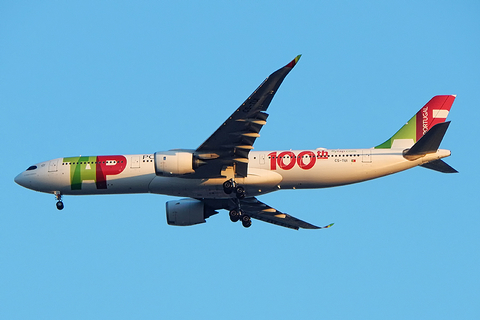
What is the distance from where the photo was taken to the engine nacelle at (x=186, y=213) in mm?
39938

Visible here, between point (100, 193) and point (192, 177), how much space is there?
6.25m

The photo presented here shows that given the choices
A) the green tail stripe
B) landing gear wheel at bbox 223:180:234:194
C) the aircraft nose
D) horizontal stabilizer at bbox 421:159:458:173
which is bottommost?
landing gear wheel at bbox 223:180:234:194

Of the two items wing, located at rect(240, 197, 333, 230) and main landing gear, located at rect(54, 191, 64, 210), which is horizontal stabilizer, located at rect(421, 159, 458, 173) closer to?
wing, located at rect(240, 197, 333, 230)

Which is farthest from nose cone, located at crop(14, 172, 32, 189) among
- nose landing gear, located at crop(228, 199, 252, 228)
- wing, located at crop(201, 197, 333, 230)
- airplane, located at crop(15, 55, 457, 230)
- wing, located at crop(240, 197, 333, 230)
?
wing, located at crop(240, 197, 333, 230)

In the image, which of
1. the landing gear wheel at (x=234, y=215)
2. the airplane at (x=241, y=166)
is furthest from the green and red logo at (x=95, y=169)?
the landing gear wheel at (x=234, y=215)

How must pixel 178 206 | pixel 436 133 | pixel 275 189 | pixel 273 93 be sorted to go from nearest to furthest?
1. pixel 273 93
2. pixel 436 133
3. pixel 275 189
4. pixel 178 206

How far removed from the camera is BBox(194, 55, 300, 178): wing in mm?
29734

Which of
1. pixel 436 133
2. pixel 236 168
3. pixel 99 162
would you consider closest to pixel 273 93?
pixel 236 168

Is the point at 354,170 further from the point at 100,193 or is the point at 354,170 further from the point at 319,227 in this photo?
the point at 100,193

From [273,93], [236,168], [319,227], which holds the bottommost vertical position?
[319,227]

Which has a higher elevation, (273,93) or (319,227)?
(273,93)

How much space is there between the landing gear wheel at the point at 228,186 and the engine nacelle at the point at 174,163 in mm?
2298

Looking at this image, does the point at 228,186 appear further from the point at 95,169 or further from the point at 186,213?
the point at 95,169

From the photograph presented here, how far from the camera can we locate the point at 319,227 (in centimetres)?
4097
